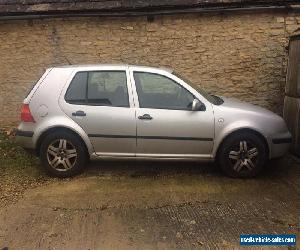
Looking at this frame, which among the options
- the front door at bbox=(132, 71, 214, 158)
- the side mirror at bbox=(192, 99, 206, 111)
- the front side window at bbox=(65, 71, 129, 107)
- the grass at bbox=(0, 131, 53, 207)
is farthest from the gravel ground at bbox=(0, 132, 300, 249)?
the front side window at bbox=(65, 71, 129, 107)

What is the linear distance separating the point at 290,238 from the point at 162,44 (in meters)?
5.71

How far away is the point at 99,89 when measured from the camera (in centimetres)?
609

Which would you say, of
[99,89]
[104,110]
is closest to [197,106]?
[104,110]

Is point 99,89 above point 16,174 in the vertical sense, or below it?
above

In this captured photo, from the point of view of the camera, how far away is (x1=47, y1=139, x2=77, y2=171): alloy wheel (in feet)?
20.0

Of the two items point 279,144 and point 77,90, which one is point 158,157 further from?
point 279,144

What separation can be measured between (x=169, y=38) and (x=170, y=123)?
358 centimetres

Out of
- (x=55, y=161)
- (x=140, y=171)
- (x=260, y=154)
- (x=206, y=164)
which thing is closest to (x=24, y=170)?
(x=55, y=161)

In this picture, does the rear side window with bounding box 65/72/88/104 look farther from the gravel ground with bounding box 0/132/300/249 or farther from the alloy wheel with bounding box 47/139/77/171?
the gravel ground with bounding box 0/132/300/249

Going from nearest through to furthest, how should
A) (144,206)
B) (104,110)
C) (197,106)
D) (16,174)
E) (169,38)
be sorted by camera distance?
(144,206) → (197,106) → (104,110) → (16,174) → (169,38)

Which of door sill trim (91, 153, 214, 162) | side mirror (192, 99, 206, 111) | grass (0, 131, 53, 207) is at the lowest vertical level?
grass (0, 131, 53, 207)

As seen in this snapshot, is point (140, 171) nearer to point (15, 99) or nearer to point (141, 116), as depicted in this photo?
point (141, 116)

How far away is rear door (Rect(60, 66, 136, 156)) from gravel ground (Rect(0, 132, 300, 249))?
59 centimetres

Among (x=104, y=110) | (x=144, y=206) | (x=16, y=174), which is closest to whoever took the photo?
→ (x=144, y=206)
